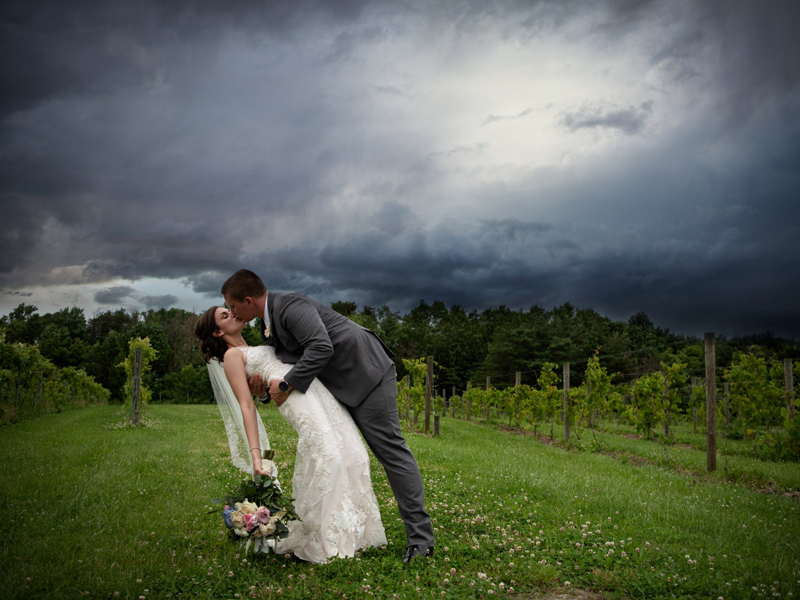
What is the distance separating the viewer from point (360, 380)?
11.8ft

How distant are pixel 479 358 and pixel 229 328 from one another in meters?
60.3

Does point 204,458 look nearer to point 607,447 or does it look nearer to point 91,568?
point 91,568

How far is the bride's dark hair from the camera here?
150 inches

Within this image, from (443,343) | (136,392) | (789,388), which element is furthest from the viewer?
(443,343)

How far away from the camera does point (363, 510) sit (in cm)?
350

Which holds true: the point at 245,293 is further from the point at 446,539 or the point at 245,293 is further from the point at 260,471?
the point at 446,539

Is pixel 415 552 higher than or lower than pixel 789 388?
lower

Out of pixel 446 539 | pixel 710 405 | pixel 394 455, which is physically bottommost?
pixel 446 539

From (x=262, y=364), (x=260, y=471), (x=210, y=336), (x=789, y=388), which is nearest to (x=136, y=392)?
(x=210, y=336)

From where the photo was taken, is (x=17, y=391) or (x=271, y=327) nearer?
(x=271, y=327)

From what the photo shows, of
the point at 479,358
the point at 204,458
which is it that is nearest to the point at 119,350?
the point at 479,358

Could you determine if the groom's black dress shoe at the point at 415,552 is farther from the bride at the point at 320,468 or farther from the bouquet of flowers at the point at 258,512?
the bouquet of flowers at the point at 258,512

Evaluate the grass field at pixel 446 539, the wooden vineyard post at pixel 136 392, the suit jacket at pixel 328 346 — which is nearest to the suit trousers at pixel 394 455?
the suit jacket at pixel 328 346

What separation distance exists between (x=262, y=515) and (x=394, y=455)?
997mm
